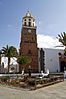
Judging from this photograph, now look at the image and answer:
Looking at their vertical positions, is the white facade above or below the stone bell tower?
below

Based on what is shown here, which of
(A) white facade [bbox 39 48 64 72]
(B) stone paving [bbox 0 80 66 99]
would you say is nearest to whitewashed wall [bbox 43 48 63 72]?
(A) white facade [bbox 39 48 64 72]

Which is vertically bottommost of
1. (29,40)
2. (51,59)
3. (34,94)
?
(34,94)

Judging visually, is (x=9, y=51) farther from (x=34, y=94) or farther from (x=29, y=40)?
(x=34, y=94)

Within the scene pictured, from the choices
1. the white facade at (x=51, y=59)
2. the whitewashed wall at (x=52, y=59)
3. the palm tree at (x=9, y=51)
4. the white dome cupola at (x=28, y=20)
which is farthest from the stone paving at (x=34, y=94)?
the white dome cupola at (x=28, y=20)

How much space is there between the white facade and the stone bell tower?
3424mm

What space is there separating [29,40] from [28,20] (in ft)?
21.9

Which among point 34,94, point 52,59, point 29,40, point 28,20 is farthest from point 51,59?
point 34,94

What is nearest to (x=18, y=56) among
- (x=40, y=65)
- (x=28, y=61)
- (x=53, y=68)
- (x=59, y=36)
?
(x=28, y=61)

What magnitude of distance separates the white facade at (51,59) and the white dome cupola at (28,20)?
9604 millimetres

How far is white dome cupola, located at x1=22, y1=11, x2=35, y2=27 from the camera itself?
6293 cm

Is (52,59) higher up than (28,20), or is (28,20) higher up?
(28,20)

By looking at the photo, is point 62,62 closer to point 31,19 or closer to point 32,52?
point 32,52

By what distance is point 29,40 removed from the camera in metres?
62.3

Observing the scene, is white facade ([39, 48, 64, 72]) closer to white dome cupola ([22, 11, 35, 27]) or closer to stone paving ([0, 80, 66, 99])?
white dome cupola ([22, 11, 35, 27])
